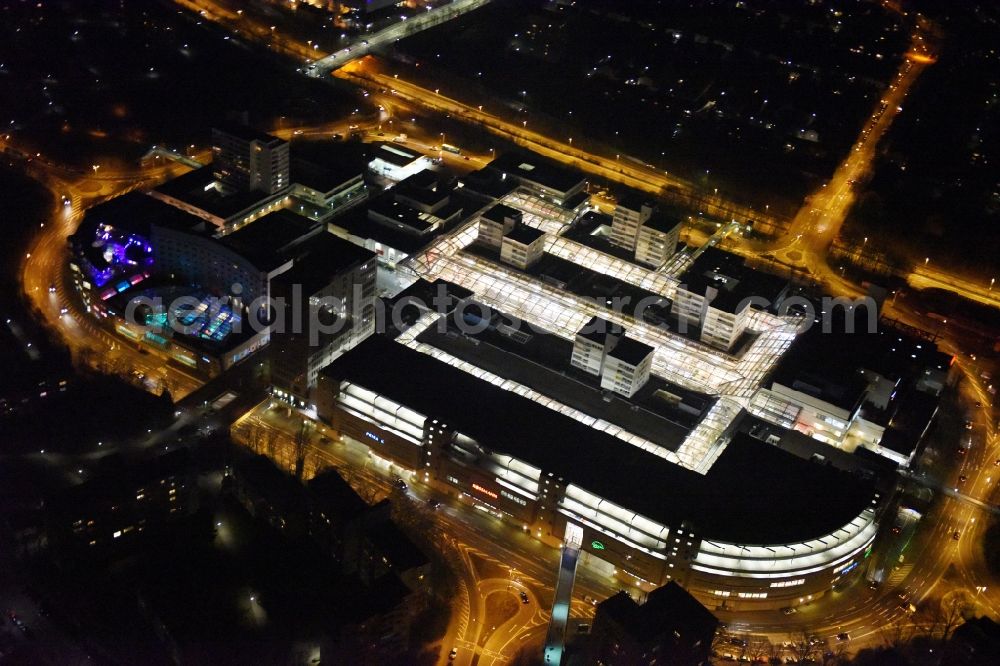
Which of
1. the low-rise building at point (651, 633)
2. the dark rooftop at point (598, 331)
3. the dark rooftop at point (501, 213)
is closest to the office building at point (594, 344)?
the dark rooftop at point (598, 331)

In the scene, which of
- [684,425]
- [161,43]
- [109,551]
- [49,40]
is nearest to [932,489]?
[684,425]

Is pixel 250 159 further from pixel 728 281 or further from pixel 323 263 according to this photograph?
pixel 728 281

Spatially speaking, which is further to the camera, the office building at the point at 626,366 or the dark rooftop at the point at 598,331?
the dark rooftop at the point at 598,331

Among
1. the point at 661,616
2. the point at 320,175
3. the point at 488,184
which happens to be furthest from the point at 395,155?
the point at 661,616

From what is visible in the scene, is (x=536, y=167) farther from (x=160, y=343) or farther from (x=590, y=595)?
(x=590, y=595)

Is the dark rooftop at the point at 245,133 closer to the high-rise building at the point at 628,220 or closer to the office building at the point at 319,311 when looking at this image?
the office building at the point at 319,311

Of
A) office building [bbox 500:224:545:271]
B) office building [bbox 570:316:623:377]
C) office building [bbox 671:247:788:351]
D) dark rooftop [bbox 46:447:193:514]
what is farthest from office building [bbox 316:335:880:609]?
office building [bbox 500:224:545:271]
